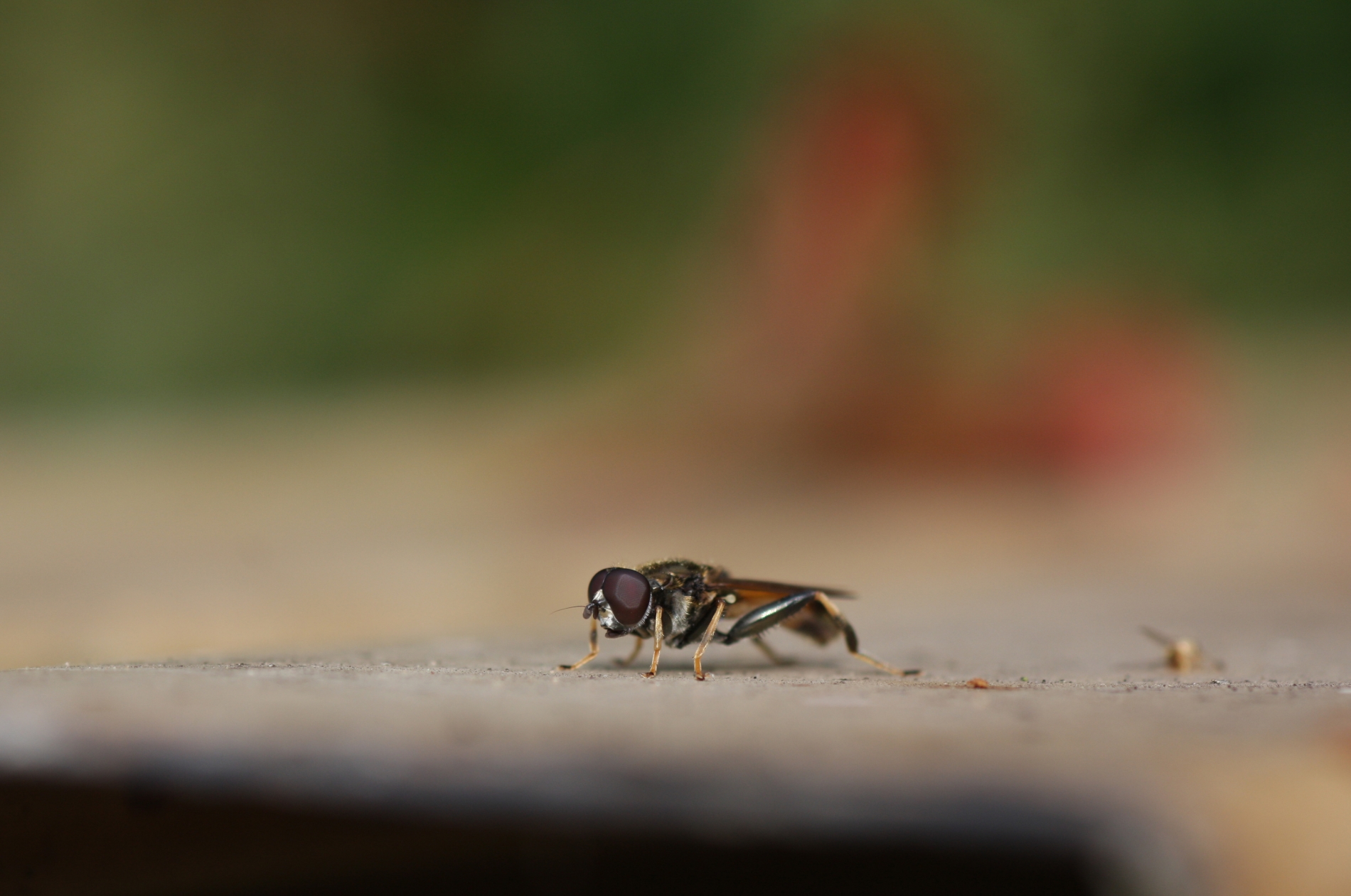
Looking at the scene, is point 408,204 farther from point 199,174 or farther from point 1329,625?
point 1329,625

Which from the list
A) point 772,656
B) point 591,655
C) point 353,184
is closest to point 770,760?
point 591,655

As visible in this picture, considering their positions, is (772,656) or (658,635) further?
(772,656)

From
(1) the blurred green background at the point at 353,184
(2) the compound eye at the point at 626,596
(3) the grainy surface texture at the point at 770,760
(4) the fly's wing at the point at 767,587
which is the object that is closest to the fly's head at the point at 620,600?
(2) the compound eye at the point at 626,596

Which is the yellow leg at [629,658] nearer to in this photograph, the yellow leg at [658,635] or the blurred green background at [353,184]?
the yellow leg at [658,635]

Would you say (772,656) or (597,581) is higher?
(597,581)

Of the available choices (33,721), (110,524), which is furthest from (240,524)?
(33,721)

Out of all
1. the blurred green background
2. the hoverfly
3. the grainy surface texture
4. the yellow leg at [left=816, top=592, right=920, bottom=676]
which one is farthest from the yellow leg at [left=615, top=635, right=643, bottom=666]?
the blurred green background

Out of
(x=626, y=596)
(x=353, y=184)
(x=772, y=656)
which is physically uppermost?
(x=353, y=184)

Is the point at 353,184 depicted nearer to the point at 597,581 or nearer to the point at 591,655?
the point at 597,581
